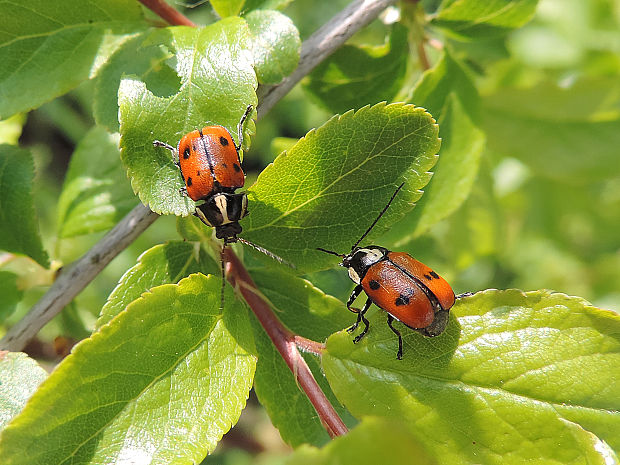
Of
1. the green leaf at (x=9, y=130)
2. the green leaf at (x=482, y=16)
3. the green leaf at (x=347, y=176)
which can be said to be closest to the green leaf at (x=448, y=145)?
the green leaf at (x=482, y=16)

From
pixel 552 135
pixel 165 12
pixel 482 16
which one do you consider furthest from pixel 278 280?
pixel 552 135

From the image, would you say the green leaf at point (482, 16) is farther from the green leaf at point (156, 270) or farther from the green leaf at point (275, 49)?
the green leaf at point (156, 270)

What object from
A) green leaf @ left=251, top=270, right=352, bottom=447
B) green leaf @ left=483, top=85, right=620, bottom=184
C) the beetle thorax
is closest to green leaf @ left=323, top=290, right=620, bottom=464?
green leaf @ left=251, top=270, right=352, bottom=447

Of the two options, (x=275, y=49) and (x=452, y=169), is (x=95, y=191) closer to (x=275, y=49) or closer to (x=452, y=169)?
(x=275, y=49)

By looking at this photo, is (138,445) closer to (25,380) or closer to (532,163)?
(25,380)

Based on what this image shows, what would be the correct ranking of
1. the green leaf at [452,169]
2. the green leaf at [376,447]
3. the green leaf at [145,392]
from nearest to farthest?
the green leaf at [376,447] → the green leaf at [145,392] → the green leaf at [452,169]
